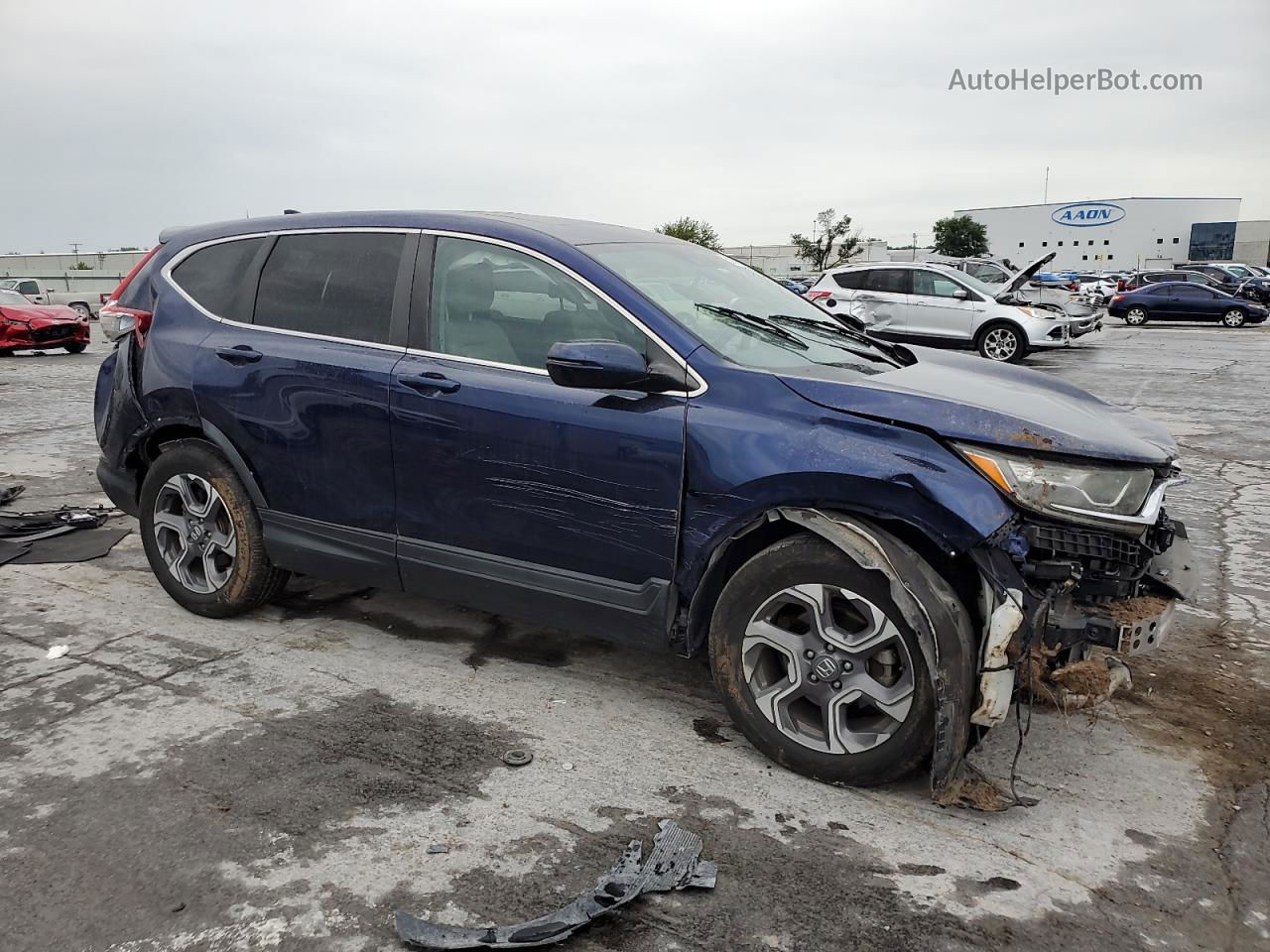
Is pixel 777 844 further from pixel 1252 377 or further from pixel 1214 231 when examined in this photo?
pixel 1214 231

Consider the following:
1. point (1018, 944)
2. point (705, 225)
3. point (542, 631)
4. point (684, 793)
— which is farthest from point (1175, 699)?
point (705, 225)

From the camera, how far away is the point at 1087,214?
121 meters

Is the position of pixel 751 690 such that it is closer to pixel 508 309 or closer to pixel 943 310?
pixel 508 309

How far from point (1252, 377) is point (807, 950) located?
597 inches

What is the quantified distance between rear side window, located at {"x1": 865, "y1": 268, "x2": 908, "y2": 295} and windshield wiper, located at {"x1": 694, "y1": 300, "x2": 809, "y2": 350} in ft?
48.4

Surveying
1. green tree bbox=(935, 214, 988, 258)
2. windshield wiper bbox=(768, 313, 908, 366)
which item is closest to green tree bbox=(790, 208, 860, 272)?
green tree bbox=(935, 214, 988, 258)

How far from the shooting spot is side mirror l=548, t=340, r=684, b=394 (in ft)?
10.4

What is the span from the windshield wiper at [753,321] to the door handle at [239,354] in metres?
1.95

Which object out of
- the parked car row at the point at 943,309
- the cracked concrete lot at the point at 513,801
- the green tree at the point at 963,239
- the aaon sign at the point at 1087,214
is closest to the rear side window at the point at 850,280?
the parked car row at the point at 943,309

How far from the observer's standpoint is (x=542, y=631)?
4.43m

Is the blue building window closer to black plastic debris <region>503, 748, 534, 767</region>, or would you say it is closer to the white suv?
the white suv

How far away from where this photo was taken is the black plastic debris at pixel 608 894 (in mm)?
2324

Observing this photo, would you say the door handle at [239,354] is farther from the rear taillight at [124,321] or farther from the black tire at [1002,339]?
the black tire at [1002,339]

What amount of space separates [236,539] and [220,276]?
1228mm
